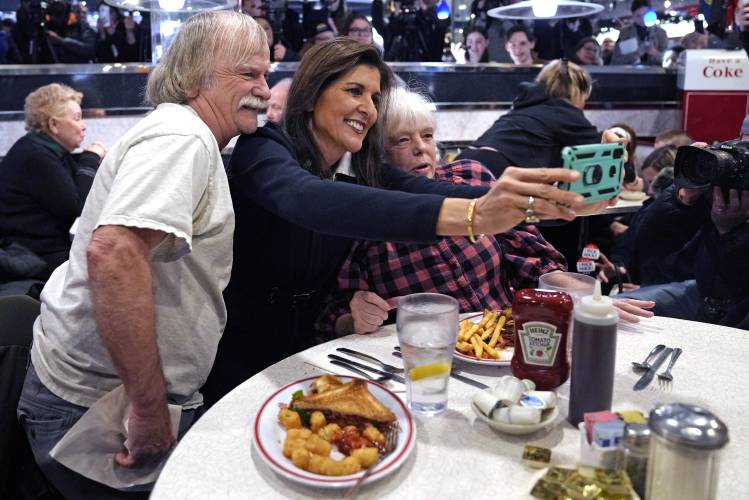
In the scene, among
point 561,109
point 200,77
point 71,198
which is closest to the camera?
point 200,77

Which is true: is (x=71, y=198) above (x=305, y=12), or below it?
below

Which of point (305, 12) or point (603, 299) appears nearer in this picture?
point (603, 299)

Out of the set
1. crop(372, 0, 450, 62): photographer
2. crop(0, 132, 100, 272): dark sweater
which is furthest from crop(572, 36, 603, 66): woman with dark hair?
crop(0, 132, 100, 272): dark sweater

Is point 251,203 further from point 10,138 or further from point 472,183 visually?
point 10,138

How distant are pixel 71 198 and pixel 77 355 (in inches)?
93.0

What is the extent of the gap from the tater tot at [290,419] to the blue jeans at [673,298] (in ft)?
6.09

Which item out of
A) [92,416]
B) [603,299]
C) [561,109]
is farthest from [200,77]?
[561,109]

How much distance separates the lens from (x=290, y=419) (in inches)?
41.2

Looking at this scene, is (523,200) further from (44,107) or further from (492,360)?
(44,107)

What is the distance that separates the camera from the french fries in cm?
133

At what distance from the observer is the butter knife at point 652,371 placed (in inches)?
48.4

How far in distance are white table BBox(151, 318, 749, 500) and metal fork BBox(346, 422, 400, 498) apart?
0.02m

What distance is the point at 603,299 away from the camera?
3.29ft

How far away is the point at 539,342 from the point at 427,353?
20 cm
